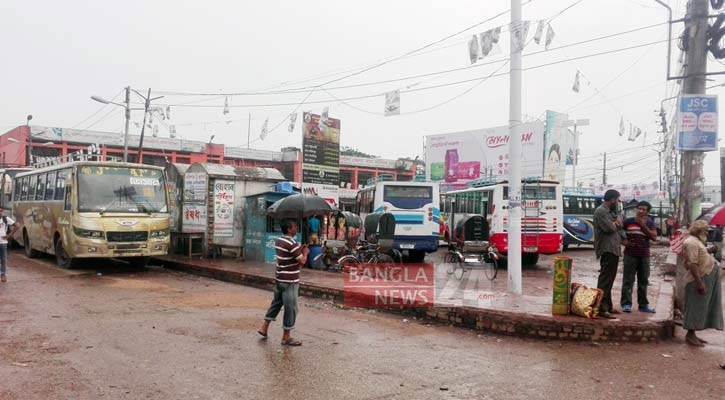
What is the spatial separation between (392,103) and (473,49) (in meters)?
5.42

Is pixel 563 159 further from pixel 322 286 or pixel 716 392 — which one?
pixel 716 392

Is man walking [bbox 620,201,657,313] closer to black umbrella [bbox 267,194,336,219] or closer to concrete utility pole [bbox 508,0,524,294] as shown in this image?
concrete utility pole [bbox 508,0,524,294]

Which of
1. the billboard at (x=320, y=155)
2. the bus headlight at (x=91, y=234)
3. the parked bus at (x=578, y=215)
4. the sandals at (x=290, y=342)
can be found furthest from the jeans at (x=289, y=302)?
the parked bus at (x=578, y=215)

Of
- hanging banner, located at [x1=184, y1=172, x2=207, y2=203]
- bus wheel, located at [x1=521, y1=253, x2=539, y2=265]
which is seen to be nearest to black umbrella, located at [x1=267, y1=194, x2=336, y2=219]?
hanging banner, located at [x1=184, y1=172, x2=207, y2=203]

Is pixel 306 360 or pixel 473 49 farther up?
pixel 473 49

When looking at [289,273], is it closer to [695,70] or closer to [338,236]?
[338,236]

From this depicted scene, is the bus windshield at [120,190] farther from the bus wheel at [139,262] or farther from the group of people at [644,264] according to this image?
the group of people at [644,264]

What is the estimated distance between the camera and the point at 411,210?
57.6ft

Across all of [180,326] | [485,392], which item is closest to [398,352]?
[485,392]

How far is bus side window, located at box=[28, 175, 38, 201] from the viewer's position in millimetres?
16645

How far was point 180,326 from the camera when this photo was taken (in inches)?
298

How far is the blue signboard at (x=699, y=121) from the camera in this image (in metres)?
13.0

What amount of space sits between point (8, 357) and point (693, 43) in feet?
48.7

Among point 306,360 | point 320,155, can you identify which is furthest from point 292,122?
point 306,360
